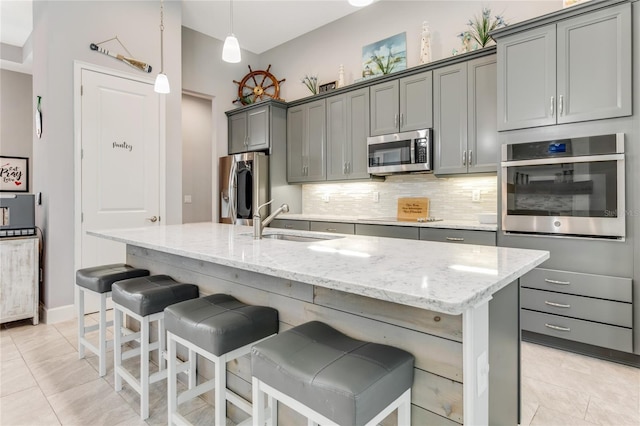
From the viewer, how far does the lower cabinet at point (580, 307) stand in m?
2.36

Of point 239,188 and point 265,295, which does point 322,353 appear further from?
point 239,188

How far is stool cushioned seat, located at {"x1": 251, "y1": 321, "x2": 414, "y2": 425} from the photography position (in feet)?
3.01

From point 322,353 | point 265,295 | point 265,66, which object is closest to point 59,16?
point 265,66

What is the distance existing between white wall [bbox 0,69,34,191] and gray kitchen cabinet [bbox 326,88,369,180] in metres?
4.66

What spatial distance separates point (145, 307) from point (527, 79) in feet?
9.91

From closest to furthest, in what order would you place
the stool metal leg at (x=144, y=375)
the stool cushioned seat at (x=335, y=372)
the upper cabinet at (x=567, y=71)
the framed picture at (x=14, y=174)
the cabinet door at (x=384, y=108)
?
1. the stool cushioned seat at (x=335, y=372)
2. the stool metal leg at (x=144, y=375)
3. the upper cabinet at (x=567, y=71)
4. the cabinet door at (x=384, y=108)
5. the framed picture at (x=14, y=174)

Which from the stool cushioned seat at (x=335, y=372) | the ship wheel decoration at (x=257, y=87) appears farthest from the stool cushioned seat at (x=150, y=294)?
the ship wheel decoration at (x=257, y=87)

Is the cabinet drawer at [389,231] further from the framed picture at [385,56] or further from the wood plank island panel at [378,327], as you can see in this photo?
the wood plank island panel at [378,327]

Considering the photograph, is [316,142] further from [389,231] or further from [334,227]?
[389,231]

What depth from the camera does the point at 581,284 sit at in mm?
2516

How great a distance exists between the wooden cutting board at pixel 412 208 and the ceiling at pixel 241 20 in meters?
2.48

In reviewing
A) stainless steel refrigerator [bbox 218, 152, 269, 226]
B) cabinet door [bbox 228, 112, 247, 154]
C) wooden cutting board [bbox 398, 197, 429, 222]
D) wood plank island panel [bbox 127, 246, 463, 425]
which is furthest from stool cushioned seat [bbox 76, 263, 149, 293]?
cabinet door [bbox 228, 112, 247, 154]

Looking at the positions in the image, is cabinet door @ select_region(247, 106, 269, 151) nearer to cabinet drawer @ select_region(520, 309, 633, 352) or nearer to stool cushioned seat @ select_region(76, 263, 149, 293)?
stool cushioned seat @ select_region(76, 263, 149, 293)

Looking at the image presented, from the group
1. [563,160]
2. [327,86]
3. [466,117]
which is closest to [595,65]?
[563,160]
